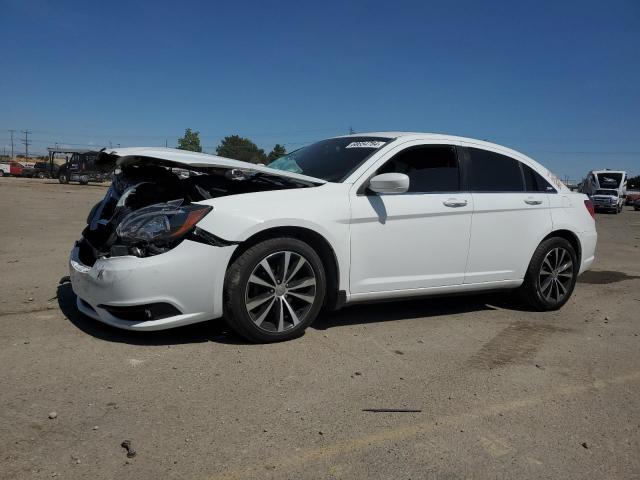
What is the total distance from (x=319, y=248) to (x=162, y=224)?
119 centimetres

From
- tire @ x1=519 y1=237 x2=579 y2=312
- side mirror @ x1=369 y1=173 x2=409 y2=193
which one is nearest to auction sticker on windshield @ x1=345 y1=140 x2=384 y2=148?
side mirror @ x1=369 y1=173 x2=409 y2=193

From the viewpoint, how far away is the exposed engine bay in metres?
3.70

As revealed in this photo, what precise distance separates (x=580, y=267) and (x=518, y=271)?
3.38 ft

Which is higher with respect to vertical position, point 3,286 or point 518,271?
point 518,271

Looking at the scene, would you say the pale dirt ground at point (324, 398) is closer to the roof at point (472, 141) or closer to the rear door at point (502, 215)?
the rear door at point (502, 215)

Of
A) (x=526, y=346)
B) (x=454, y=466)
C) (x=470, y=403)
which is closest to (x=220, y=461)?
(x=454, y=466)

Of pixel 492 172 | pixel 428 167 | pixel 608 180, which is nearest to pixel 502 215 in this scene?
pixel 492 172

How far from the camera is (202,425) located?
2.79 meters

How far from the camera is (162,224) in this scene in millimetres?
3734

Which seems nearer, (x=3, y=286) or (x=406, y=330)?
(x=406, y=330)

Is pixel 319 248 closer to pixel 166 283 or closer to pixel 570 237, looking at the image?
pixel 166 283

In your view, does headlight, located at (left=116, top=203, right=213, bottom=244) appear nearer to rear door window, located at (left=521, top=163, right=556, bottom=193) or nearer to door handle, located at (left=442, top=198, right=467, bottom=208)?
door handle, located at (left=442, top=198, right=467, bottom=208)

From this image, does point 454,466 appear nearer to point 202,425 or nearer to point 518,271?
point 202,425

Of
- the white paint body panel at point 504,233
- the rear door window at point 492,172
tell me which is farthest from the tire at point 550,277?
the rear door window at point 492,172
